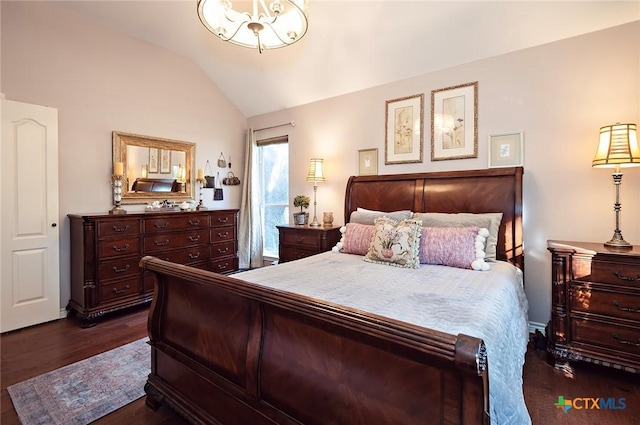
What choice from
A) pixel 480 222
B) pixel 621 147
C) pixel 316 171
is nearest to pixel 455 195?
pixel 480 222

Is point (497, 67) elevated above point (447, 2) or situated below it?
below

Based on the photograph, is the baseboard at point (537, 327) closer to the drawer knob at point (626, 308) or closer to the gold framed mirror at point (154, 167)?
the drawer knob at point (626, 308)

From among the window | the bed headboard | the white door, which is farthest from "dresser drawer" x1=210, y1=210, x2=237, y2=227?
the bed headboard

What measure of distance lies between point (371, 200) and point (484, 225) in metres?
1.26

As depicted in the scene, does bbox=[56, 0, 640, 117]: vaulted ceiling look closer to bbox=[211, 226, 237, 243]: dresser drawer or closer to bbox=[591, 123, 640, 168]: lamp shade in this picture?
bbox=[591, 123, 640, 168]: lamp shade

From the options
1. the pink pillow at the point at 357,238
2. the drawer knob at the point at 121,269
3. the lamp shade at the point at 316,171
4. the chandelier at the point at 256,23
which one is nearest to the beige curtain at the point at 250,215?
the lamp shade at the point at 316,171

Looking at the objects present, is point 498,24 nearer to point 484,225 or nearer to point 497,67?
point 497,67

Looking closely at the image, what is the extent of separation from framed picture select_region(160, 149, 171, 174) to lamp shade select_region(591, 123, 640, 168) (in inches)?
175

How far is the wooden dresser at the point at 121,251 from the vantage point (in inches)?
114

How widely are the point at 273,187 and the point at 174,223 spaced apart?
1677 millimetres

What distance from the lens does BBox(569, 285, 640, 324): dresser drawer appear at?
1955mm

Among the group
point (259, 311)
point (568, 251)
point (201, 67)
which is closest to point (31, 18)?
point (201, 67)

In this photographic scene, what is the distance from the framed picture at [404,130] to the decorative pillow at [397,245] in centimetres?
121

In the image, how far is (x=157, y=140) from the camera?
12.5ft
